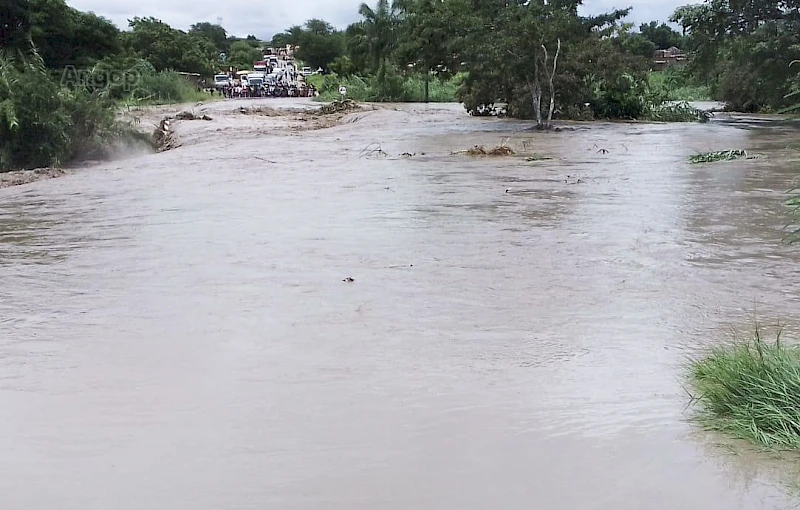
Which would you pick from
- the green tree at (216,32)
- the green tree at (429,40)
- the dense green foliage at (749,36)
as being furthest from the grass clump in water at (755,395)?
the green tree at (216,32)

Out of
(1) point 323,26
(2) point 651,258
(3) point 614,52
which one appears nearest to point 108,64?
(3) point 614,52

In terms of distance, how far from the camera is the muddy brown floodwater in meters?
Result: 3.80

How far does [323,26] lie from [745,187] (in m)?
105

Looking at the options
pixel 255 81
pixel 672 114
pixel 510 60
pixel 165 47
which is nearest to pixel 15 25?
pixel 510 60

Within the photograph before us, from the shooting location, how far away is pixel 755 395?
4.16m

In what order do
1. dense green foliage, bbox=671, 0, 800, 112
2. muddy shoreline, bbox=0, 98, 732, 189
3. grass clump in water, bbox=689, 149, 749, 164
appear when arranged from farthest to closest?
dense green foliage, bbox=671, 0, 800, 112 → muddy shoreline, bbox=0, 98, 732, 189 → grass clump in water, bbox=689, 149, 749, 164

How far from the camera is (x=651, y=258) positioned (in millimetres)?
8117

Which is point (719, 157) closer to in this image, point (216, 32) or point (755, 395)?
point (755, 395)

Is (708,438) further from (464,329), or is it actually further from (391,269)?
(391,269)

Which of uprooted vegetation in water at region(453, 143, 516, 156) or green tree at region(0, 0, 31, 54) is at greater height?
green tree at region(0, 0, 31, 54)

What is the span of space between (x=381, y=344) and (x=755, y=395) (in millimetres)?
2393

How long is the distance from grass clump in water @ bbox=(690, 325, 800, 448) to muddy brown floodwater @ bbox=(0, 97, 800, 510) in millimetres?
147

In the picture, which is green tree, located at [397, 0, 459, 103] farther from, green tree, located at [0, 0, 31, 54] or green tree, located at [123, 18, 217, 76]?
green tree, located at [123, 18, 217, 76]

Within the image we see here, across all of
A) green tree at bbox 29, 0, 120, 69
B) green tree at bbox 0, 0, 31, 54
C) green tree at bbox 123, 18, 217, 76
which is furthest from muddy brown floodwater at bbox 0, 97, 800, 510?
green tree at bbox 123, 18, 217, 76
